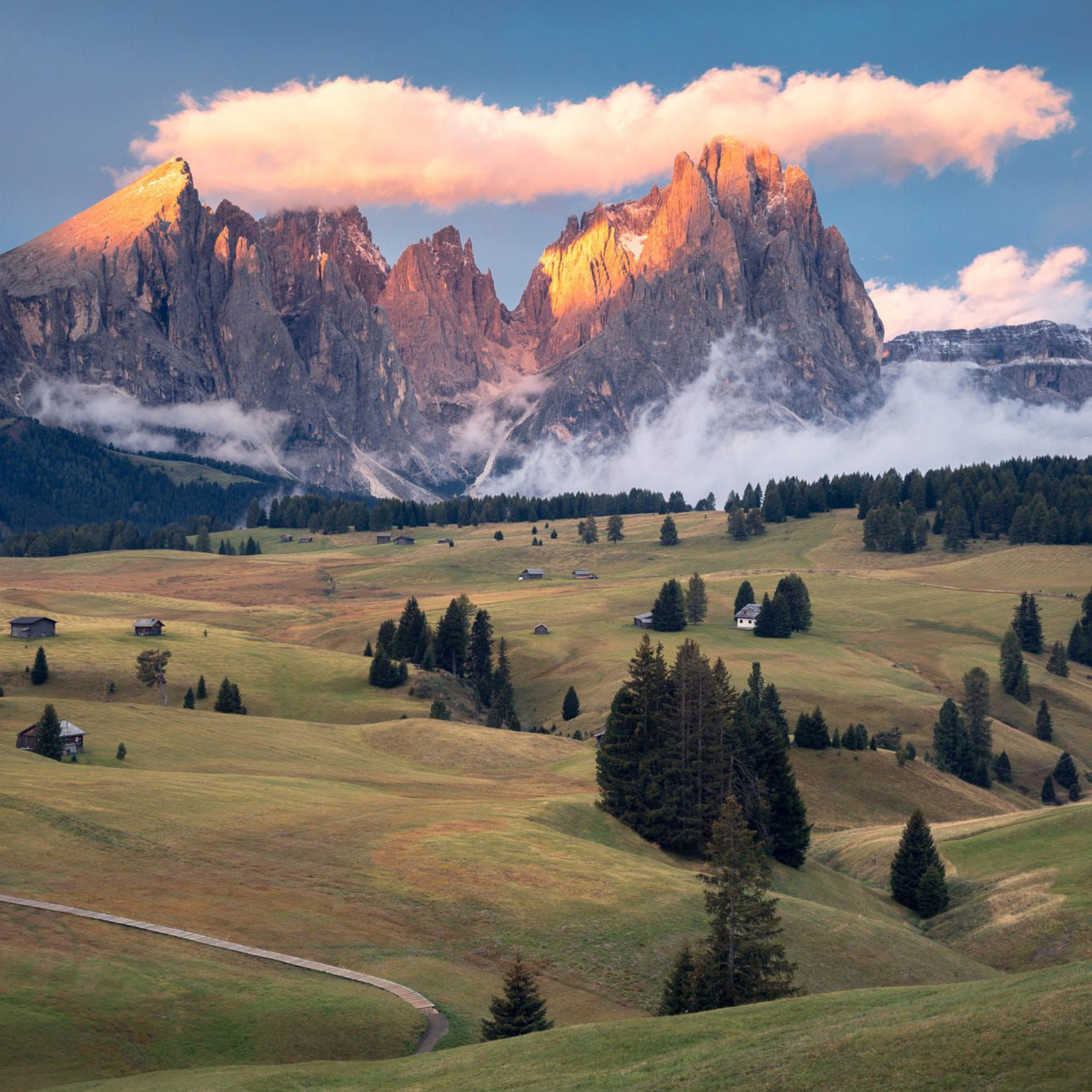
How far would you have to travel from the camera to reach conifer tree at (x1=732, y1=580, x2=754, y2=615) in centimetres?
18638

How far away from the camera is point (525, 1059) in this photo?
32719 mm

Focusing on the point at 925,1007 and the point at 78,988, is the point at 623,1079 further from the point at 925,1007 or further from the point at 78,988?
the point at 78,988

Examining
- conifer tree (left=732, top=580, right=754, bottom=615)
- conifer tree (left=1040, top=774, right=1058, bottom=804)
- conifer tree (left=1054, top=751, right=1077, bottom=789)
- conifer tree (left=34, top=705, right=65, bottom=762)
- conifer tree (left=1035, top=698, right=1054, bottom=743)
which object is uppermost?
conifer tree (left=732, top=580, right=754, bottom=615)

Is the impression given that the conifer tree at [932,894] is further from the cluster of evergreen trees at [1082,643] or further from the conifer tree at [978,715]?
the cluster of evergreen trees at [1082,643]

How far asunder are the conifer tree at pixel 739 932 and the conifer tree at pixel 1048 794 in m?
85.1

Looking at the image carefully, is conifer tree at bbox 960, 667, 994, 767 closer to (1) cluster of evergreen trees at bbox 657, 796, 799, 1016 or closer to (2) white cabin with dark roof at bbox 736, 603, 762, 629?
(2) white cabin with dark roof at bbox 736, 603, 762, 629

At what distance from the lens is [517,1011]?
38812 millimetres

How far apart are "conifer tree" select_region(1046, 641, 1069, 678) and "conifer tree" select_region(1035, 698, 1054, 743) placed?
18.8 m

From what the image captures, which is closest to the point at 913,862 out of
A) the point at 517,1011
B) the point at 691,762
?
the point at 691,762

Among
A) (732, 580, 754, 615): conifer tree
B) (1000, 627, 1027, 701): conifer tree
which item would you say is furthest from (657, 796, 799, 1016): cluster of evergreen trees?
(732, 580, 754, 615): conifer tree

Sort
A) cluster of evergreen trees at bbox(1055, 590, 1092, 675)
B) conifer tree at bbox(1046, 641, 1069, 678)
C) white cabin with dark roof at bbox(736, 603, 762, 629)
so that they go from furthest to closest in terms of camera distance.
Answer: white cabin with dark roof at bbox(736, 603, 762, 629) < cluster of evergreen trees at bbox(1055, 590, 1092, 675) < conifer tree at bbox(1046, 641, 1069, 678)

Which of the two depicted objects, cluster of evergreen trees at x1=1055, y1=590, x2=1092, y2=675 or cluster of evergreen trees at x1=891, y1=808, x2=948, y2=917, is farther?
cluster of evergreen trees at x1=1055, y1=590, x2=1092, y2=675

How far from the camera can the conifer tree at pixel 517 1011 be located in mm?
38594

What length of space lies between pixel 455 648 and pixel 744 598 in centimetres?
5979
